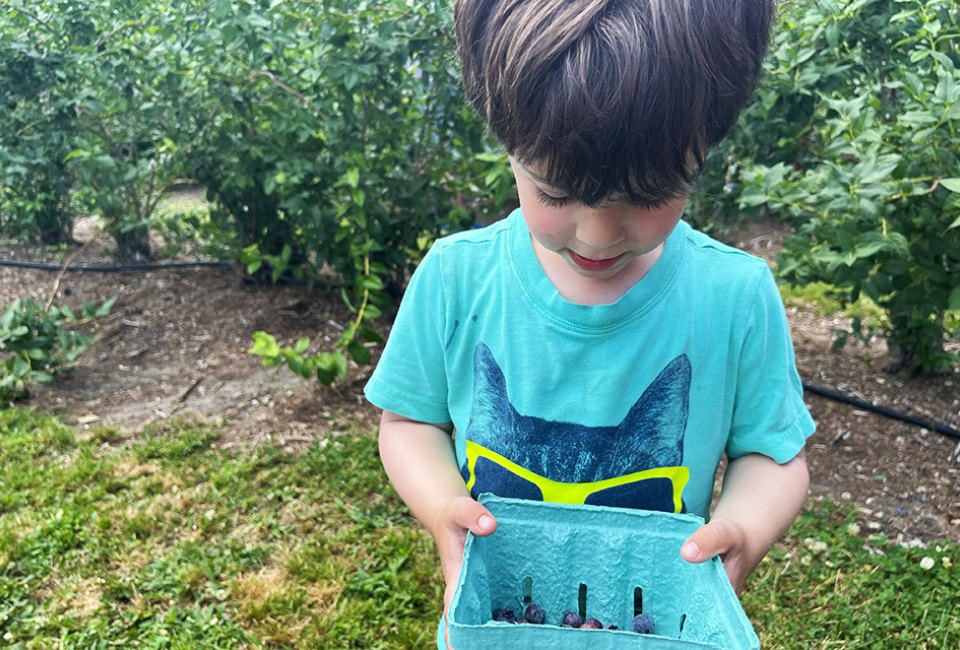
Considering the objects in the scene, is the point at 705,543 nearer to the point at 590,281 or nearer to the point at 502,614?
the point at 502,614

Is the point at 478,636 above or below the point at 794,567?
above

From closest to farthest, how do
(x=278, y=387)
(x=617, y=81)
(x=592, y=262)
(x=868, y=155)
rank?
(x=617, y=81) < (x=592, y=262) < (x=868, y=155) < (x=278, y=387)

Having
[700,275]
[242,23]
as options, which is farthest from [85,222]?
[700,275]

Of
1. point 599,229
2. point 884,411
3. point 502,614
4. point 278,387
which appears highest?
point 599,229

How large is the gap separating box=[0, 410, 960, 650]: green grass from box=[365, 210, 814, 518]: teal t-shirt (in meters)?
1.17

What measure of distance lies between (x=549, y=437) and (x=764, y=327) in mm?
364

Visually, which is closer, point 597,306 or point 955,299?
point 597,306

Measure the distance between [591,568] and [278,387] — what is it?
2.52 metres

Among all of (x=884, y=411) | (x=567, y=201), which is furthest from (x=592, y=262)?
(x=884, y=411)

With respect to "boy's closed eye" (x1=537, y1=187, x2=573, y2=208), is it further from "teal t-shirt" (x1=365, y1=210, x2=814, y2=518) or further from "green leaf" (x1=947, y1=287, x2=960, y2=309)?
"green leaf" (x1=947, y1=287, x2=960, y2=309)

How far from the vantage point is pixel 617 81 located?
35.0 inches

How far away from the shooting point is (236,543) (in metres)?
2.58

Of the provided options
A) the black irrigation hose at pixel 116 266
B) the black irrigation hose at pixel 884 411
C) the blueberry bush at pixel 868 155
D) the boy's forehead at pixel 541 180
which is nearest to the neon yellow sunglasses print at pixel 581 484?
the boy's forehead at pixel 541 180

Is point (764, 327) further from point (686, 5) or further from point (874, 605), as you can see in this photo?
point (874, 605)
